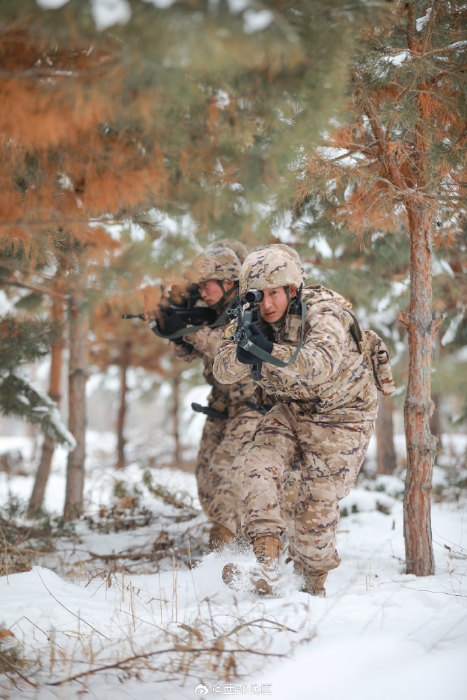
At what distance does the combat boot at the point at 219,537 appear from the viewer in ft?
13.9

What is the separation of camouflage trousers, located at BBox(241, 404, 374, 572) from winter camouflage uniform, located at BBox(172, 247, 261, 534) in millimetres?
605

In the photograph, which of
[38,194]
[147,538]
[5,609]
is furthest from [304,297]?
[147,538]

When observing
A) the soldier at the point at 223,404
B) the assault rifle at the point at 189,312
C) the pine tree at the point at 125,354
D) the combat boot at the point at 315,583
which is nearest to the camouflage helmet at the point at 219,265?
the soldier at the point at 223,404

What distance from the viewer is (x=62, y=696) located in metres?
2.07

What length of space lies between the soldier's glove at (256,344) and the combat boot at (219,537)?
5.45ft

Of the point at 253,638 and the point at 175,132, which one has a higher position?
the point at 175,132

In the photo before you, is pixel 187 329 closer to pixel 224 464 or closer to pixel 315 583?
pixel 224 464

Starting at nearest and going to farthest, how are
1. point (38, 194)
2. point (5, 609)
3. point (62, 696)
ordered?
1. point (62, 696)
2. point (38, 194)
3. point (5, 609)

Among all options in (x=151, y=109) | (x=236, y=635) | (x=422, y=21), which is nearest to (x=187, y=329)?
(x=151, y=109)

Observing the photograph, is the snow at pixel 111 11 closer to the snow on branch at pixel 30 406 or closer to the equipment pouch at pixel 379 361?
the equipment pouch at pixel 379 361

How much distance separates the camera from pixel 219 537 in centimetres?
430

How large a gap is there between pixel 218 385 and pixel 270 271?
4.95 feet

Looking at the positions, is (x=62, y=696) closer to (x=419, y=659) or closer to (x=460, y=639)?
(x=419, y=659)

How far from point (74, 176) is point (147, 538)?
354 centimetres
